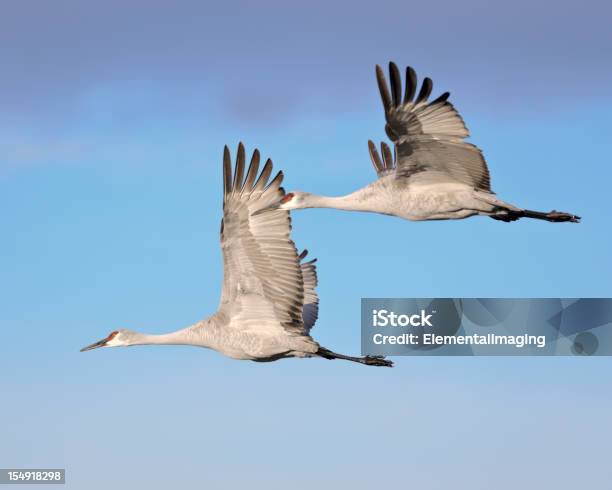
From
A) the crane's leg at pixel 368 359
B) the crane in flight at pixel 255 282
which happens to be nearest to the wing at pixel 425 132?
the crane in flight at pixel 255 282

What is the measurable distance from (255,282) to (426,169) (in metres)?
3.86

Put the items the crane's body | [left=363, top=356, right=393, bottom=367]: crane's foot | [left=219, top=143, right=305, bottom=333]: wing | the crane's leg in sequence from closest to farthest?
[left=219, top=143, right=305, bottom=333]: wing, the crane's body, the crane's leg, [left=363, top=356, right=393, bottom=367]: crane's foot

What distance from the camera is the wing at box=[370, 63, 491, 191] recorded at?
31.6 meters

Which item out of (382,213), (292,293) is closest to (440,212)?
(382,213)

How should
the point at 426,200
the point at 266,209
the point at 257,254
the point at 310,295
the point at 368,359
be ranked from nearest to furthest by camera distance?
the point at 257,254 < the point at 266,209 < the point at 426,200 < the point at 368,359 < the point at 310,295

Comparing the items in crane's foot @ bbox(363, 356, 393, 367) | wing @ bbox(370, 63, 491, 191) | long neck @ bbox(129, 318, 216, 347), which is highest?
wing @ bbox(370, 63, 491, 191)

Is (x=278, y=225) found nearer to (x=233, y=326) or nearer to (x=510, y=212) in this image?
(x=233, y=326)

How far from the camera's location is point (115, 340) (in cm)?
3500

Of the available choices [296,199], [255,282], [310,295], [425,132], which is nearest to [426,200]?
[425,132]

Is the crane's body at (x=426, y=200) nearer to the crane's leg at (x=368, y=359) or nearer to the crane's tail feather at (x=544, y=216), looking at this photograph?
the crane's tail feather at (x=544, y=216)

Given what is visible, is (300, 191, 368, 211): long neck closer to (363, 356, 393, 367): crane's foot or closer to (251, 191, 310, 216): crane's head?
(251, 191, 310, 216): crane's head

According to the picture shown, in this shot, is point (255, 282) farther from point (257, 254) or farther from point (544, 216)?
point (544, 216)

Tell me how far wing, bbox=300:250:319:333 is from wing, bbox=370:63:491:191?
514 cm

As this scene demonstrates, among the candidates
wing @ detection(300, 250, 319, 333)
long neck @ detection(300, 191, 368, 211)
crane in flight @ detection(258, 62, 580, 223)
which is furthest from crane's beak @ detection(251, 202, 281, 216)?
wing @ detection(300, 250, 319, 333)
